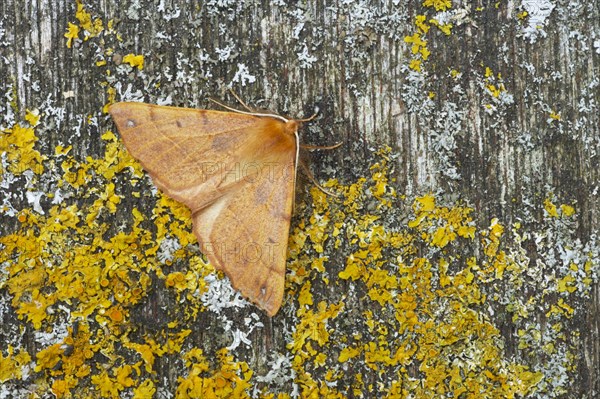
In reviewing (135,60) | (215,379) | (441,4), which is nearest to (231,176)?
(135,60)

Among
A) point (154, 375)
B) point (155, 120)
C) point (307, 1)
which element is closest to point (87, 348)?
point (154, 375)

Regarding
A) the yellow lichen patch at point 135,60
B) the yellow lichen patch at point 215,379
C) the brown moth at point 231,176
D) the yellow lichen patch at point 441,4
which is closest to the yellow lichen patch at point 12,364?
the yellow lichen patch at point 215,379

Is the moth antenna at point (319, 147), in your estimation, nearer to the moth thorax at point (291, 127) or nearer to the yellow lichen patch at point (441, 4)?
the moth thorax at point (291, 127)

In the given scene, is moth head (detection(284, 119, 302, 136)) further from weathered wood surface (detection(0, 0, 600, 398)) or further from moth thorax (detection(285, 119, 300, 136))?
weathered wood surface (detection(0, 0, 600, 398))

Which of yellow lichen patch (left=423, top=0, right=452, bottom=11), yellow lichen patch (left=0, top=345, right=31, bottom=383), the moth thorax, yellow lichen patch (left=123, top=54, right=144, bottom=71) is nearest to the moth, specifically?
the moth thorax

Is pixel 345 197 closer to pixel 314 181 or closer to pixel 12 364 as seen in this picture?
pixel 314 181

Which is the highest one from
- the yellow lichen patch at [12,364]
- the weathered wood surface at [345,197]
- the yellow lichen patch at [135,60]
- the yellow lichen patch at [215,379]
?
the yellow lichen patch at [135,60]

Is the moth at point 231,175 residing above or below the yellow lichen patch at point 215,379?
above
